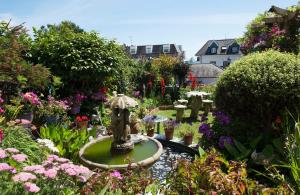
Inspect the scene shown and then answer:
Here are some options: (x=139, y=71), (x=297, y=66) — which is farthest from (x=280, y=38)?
(x=139, y=71)

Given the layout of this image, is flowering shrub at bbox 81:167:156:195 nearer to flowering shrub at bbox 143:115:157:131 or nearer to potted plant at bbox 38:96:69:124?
potted plant at bbox 38:96:69:124

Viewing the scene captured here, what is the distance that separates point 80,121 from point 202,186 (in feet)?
18.2

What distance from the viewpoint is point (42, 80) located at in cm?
776

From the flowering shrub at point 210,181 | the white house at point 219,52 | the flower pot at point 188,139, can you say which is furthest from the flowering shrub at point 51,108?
the white house at point 219,52

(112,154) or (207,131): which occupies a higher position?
(207,131)

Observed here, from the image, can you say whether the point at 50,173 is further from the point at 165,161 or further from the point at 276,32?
the point at 276,32

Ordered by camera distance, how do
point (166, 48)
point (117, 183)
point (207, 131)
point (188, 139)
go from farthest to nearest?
point (166, 48)
point (188, 139)
point (207, 131)
point (117, 183)

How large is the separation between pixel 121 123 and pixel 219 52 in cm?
5307

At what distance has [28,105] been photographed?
295 inches

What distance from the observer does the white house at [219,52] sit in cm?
5594

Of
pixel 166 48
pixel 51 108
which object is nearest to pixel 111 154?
pixel 51 108

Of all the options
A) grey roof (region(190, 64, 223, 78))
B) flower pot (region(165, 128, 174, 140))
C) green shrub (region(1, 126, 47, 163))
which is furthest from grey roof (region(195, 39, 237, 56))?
green shrub (region(1, 126, 47, 163))

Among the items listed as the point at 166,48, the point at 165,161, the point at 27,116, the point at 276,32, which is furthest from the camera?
the point at 166,48

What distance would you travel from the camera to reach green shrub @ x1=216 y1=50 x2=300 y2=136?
6074mm
